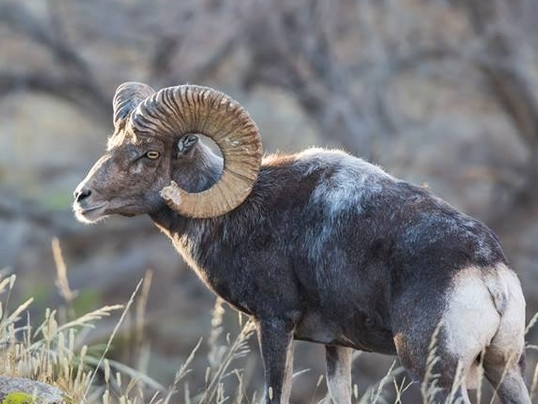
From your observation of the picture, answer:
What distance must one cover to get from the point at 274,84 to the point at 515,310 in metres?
19.1

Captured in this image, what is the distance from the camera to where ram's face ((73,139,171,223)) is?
31.2 feet

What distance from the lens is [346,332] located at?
9.11 metres

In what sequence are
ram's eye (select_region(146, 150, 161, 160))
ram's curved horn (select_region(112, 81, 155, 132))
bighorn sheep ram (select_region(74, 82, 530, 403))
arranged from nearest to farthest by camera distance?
bighorn sheep ram (select_region(74, 82, 530, 403)) → ram's eye (select_region(146, 150, 161, 160)) → ram's curved horn (select_region(112, 81, 155, 132))

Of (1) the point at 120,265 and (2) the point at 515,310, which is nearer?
(2) the point at 515,310

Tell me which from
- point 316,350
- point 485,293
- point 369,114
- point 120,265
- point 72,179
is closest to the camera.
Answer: point 485,293

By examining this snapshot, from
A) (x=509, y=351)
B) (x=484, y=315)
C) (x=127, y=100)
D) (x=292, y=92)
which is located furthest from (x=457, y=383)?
(x=292, y=92)

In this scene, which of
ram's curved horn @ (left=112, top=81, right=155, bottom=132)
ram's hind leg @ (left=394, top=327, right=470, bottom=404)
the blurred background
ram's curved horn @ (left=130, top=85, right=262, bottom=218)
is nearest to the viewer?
ram's hind leg @ (left=394, top=327, right=470, bottom=404)

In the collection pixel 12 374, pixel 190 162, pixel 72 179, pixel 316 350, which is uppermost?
pixel 72 179

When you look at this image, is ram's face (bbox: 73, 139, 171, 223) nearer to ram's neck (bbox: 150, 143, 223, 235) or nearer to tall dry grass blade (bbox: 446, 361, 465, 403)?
ram's neck (bbox: 150, 143, 223, 235)

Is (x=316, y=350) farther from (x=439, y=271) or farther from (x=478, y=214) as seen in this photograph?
(x=439, y=271)

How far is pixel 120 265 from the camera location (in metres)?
28.5

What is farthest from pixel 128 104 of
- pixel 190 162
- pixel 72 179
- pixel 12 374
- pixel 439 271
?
pixel 72 179

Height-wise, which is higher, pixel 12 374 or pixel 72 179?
pixel 72 179

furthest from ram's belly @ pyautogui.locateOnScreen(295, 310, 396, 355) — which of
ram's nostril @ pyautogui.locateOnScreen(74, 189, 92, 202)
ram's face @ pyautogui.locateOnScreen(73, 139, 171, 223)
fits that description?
ram's nostril @ pyautogui.locateOnScreen(74, 189, 92, 202)
